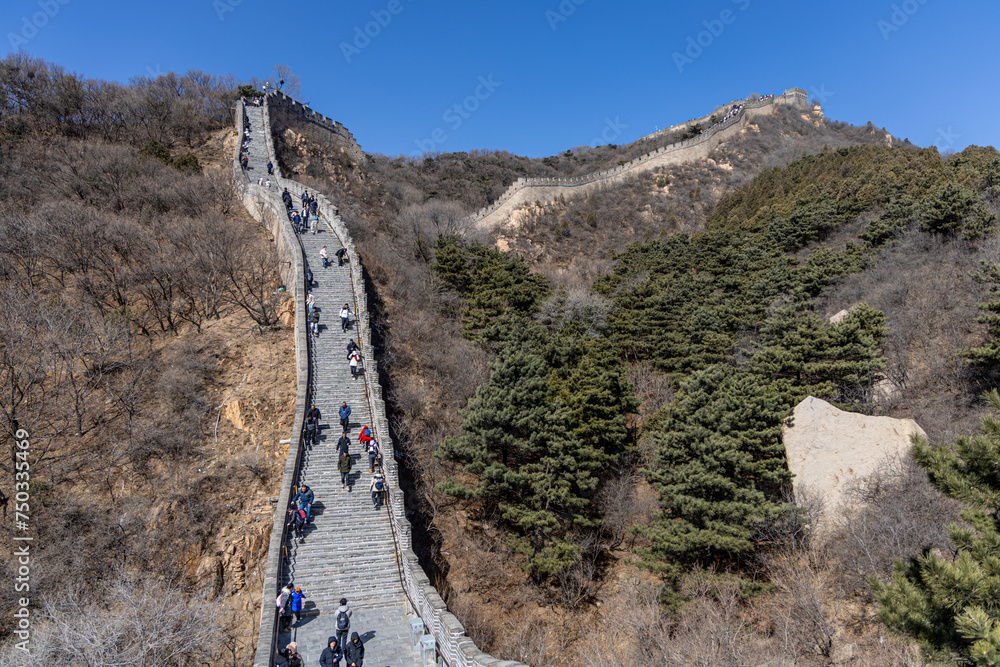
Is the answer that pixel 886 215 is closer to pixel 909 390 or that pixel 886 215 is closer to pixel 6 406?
pixel 909 390

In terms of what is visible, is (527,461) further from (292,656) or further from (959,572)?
(959,572)

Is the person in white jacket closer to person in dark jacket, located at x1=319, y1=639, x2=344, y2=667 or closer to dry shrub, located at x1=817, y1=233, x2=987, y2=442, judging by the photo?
person in dark jacket, located at x1=319, y1=639, x2=344, y2=667

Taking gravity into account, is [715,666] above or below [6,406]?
below

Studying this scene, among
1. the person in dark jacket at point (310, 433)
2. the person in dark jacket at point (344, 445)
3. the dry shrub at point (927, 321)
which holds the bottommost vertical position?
the person in dark jacket at point (344, 445)

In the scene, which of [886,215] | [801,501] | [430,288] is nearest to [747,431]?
[801,501]

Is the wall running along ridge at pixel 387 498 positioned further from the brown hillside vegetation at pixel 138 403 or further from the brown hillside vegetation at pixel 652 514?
the brown hillside vegetation at pixel 652 514

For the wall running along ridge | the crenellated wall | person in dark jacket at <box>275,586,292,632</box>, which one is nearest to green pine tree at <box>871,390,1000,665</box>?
the wall running along ridge

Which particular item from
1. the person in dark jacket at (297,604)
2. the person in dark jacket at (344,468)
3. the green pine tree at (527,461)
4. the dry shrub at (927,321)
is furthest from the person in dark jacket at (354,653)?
the dry shrub at (927,321)
